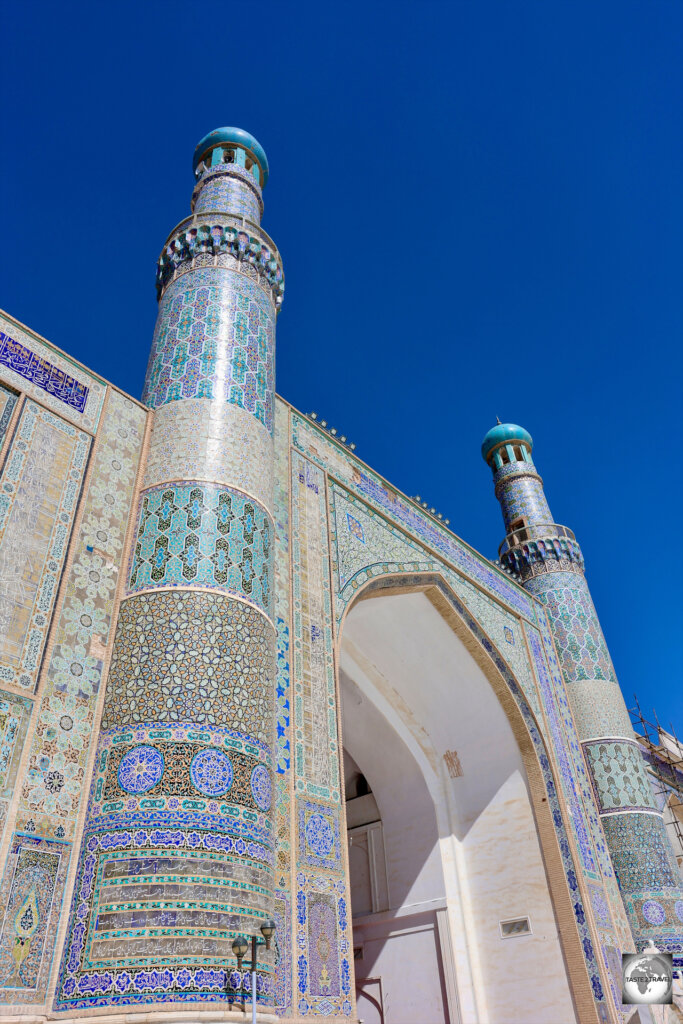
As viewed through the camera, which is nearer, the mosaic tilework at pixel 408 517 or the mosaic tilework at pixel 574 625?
the mosaic tilework at pixel 408 517

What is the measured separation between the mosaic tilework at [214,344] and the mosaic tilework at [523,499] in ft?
19.5

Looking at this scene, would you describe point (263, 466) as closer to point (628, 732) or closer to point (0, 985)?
point (0, 985)

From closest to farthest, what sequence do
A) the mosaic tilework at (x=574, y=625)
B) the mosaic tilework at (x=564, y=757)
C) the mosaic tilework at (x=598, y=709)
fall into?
1. the mosaic tilework at (x=564, y=757)
2. the mosaic tilework at (x=598, y=709)
3. the mosaic tilework at (x=574, y=625)

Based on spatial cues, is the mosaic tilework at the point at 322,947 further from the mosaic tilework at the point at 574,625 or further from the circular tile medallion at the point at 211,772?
the mosaic tilework at the point at 574,625

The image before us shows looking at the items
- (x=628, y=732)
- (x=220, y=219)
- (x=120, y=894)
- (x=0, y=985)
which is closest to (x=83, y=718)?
(x=120, y=894)

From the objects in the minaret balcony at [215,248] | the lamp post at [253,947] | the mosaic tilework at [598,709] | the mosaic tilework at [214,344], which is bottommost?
the lamp post at [253,947]

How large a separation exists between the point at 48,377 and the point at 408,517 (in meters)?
4.10

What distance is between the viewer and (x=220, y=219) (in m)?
6.94

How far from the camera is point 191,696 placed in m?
4.23

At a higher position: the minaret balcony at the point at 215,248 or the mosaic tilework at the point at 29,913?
the minaret balcony at the point at 215,248

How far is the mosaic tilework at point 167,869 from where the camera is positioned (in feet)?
11.2

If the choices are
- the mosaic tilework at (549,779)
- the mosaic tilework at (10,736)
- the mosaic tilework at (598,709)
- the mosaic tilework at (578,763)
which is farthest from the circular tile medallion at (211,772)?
the mosaic tilework at (598,709)

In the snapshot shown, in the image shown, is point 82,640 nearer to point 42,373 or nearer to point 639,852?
point 42,373

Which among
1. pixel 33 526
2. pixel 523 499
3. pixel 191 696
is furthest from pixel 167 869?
pixel 523 499
